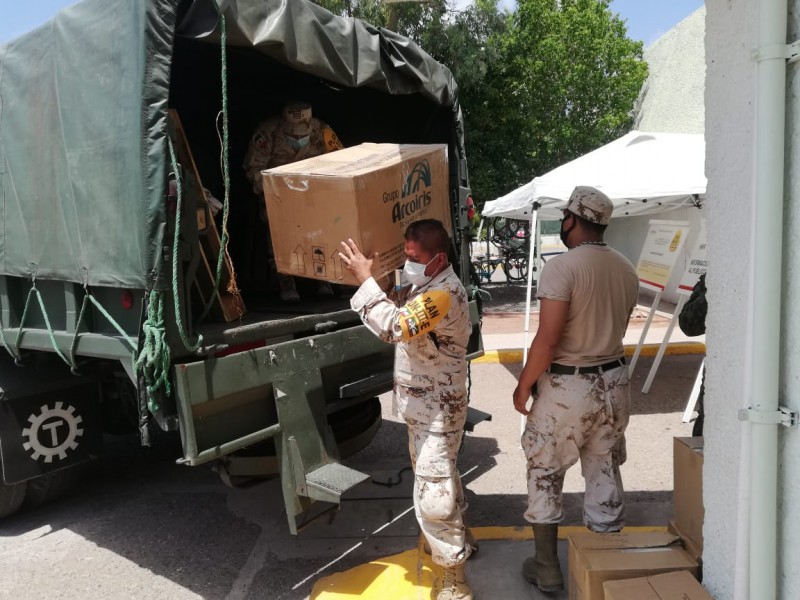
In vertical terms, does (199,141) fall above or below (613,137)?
below

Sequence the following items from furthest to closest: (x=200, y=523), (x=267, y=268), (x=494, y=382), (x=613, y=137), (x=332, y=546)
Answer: (x=613, y=137), (x=494, y=382), (x=267, y=268), (x=200, y=523), (x=332, y=546)

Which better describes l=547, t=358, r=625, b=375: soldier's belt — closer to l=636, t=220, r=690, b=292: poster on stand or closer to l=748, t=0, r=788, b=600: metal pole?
l=748, t=0, r=788, b=600: metal pole

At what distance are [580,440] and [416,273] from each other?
100 centimetres

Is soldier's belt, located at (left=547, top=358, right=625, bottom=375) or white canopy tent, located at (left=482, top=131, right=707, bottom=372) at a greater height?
white canopy tent, located at (left=482, top=131, right=707, bottom=372)

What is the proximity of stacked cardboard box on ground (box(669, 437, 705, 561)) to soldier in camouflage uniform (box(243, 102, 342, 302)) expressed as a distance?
2.38 m

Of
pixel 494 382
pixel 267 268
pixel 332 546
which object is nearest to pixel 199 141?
pixel 267 268

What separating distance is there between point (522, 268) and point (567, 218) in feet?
41.6

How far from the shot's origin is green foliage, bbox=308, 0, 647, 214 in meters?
12.5

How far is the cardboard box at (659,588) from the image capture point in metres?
2.05

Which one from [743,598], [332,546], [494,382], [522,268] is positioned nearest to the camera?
→ [743,598]

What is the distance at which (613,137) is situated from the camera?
14.1 meters

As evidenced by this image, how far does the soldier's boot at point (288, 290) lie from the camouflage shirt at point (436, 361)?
142cm

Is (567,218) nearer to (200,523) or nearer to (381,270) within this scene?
(381,270)

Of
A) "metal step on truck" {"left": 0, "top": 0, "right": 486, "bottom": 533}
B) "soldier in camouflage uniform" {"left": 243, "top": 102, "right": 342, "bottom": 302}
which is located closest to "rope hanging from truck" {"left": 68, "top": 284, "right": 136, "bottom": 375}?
"metal step on truck" {"left": 0, "top": 0, "right": 486, "bottom": 533}
